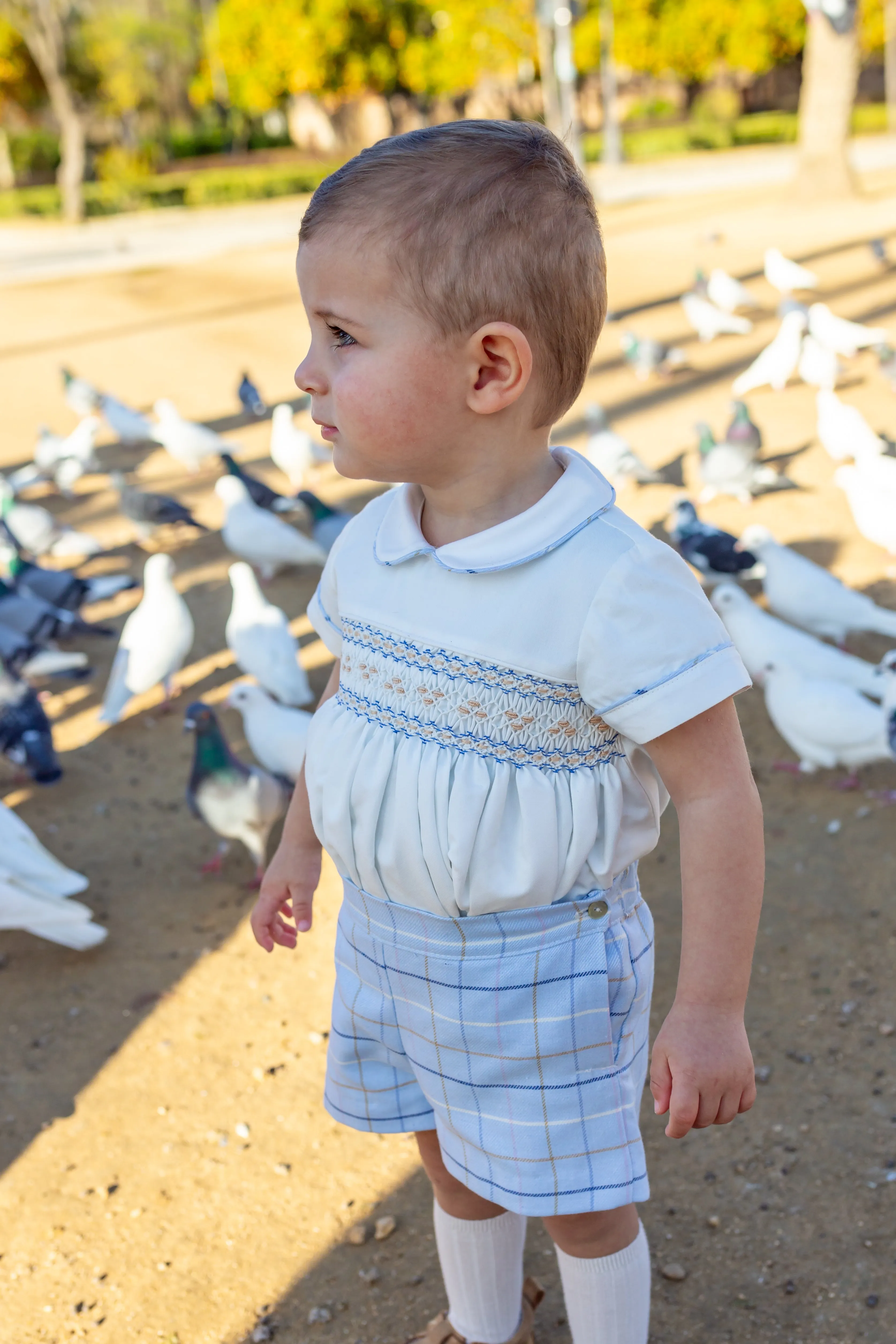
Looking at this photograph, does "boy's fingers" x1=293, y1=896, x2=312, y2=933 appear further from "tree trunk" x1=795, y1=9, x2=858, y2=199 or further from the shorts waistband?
"tree trunk" x1=795, y1=9, x2=858, y2=199

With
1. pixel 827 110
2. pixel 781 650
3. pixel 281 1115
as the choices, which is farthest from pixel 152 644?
pixel 827 110

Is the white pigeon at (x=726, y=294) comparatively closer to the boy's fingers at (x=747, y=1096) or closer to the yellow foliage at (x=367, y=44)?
the boy's fingers at (x=747, y=1096)

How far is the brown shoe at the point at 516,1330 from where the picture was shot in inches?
75.5

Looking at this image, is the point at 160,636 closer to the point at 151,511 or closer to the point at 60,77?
the point at 151,511

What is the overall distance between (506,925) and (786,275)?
35.3 feet

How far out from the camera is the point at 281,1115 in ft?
8.78

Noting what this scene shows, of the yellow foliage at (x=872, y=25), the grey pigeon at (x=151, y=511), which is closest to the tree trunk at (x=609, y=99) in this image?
the yellow foliage at (x=872, y=25)

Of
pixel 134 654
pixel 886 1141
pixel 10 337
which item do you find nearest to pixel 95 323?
pixel 10 337

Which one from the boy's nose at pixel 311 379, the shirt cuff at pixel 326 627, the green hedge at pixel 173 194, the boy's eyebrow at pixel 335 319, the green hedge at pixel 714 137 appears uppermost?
the boy's eyebrow at pixel 335 319

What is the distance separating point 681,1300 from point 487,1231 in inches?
24.3

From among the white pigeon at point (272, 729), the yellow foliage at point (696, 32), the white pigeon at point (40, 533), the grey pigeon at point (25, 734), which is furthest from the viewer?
the yellow foliage at point (696, 32)

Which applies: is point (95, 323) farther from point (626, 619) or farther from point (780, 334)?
point (626, 619)

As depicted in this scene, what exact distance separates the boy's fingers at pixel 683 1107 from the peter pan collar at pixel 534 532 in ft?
2.10

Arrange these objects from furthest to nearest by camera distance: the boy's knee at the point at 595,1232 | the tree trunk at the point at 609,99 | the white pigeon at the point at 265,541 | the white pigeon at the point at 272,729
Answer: the tree trunk at the point at 609,99, the white pigeon at the point at 265,541, the white pigeon at the point at 272,729, the boy's knee at the point at 595,1232
